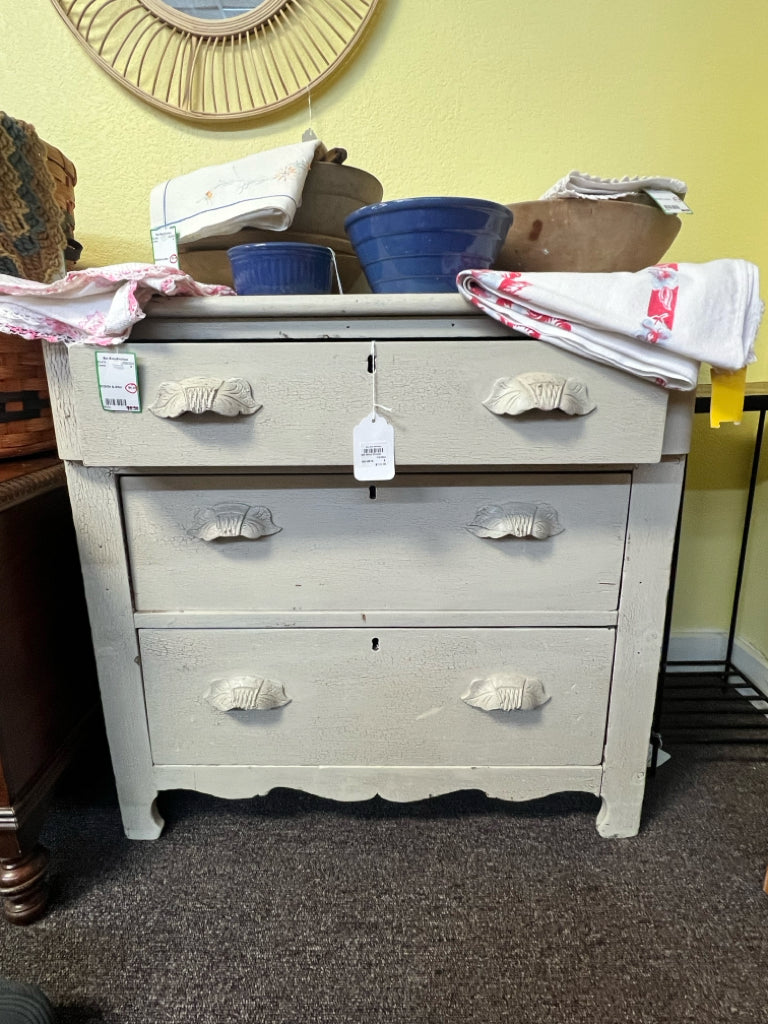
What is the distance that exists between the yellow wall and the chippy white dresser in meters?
0.58

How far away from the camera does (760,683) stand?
123 centimetres

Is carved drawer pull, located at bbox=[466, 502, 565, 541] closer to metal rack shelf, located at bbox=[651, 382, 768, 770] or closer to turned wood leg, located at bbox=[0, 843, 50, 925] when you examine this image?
metal rack shelf, located at bbox=[651, 382, 768, 770]

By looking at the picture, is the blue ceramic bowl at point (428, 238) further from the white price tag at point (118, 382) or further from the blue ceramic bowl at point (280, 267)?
the white price tag at point (118, 382)

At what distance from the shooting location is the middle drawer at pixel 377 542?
2.42ft

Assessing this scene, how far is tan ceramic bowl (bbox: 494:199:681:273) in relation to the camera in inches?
28.8

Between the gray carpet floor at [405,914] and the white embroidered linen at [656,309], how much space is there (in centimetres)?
71

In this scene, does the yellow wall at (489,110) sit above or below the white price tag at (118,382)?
above

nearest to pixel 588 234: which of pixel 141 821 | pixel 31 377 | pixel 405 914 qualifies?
pixel 31 377

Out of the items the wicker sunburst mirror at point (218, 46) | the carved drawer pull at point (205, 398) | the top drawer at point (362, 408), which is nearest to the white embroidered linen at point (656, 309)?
the top drawer at point (362, 408)

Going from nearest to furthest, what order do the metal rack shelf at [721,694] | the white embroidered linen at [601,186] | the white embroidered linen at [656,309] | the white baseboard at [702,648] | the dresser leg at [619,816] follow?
1. the white embroidered linen at [656,309]
2. the white embroidered linen at [601,186]
3. the dresser leg at [619,816]
4. the metal rack shelf at [721,694]
5. the white baseboard at [702,648]

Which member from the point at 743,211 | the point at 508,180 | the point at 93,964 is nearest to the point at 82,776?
the point at 93,964

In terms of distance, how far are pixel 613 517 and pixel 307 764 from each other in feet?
1.86

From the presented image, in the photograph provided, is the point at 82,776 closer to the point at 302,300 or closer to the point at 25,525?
the point at 25,525

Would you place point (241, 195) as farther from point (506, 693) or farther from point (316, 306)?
point (506, 693)
